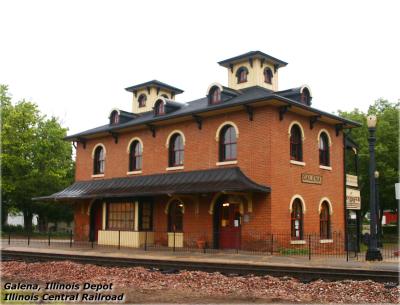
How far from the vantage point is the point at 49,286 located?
1416 centimetres

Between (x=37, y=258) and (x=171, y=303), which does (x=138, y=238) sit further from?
(x=171, y=303)

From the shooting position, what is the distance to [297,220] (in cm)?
2292

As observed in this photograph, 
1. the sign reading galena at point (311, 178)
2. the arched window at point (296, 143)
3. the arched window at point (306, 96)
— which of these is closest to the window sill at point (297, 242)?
the sign reading galena at point (311, 178)

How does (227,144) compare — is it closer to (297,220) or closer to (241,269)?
(297,220)

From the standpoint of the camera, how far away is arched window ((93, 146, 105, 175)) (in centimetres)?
3095

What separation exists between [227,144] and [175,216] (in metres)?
4.88

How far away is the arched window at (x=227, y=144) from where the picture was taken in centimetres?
2347

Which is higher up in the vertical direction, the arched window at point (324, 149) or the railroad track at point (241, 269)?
the arched window at point (324, 149)

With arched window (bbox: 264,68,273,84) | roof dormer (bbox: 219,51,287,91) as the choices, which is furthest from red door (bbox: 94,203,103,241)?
arched window (bbox: 264,68,273,84)

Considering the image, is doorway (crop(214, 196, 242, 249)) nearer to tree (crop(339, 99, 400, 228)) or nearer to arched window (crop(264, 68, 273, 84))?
arched window (crop(264, 68, 273, 84))

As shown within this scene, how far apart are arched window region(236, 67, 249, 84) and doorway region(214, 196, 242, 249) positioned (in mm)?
7187

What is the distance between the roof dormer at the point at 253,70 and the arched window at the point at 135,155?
20.8ft

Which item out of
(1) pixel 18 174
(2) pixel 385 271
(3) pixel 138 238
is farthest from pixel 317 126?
(1) pixel 18 174

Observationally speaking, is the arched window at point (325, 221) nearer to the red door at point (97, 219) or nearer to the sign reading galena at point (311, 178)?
the sign reading galena at point (311, 178)
